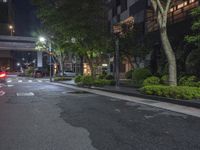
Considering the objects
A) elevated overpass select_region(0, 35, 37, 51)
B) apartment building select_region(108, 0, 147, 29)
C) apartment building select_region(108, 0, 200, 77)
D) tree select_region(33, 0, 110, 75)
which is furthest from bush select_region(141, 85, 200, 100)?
elevated overpass select_region(0, 35, 37, 51)

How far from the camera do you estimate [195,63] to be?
17.6m

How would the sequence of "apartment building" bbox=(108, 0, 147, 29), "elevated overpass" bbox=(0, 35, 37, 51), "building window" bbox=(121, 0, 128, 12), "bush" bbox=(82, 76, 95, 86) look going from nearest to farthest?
"bush" bbox=(82, 76, 95, 86) < "apartment building" bbox=(108, 0, 147, 29) < "building window" bbox=(121, 0, 128, 12) < "elevated overpass" bbox=(0, 35, 37, 51)

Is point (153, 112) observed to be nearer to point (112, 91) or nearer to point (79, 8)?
point (112, 91)

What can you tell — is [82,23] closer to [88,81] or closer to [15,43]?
[88,81]

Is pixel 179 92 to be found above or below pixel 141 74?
below

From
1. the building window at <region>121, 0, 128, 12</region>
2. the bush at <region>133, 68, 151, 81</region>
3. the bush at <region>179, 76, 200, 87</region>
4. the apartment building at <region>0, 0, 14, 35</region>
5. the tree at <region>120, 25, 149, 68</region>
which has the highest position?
the apartment building at <region>0, 0, 14, 35</region>

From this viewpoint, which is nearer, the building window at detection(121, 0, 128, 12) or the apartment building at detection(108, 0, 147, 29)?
the apartment building at detection(108, 0, 147, 29)

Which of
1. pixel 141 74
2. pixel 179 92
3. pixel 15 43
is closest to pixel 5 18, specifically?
pixel 15 43

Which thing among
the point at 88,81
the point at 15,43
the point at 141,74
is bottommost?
the point at 88,81

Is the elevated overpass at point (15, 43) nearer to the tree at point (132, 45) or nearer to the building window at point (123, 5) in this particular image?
the building window at point (123, 5)

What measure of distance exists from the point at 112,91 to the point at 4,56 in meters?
103

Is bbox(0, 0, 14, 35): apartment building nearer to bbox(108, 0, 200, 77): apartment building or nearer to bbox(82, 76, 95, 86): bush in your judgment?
bbox(108, 0, 200, 77): apartment building

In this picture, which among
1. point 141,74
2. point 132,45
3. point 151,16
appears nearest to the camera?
point 141,74

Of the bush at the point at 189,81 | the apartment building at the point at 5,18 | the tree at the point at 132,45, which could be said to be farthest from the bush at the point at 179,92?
the apartment building at the point at 5,18
